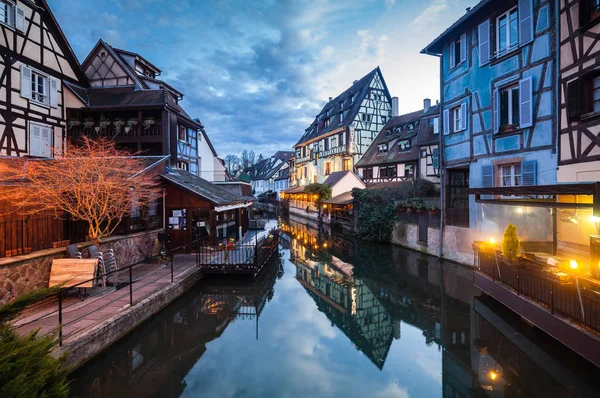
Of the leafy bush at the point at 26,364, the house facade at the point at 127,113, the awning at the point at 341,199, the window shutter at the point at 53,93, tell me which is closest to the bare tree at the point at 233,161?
the awning at the point at 341,199

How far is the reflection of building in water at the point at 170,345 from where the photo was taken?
5.70 metres

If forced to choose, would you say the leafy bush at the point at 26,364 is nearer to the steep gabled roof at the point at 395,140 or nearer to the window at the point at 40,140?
the window at the point at 40,140

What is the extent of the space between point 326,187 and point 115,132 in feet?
62.8

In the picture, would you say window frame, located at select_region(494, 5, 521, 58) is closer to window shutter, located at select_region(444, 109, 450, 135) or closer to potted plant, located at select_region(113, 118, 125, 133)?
window shutter, located at select_region(444, 109, 450, 135)

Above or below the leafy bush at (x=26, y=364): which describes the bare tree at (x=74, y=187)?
above

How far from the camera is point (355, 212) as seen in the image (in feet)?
80.8

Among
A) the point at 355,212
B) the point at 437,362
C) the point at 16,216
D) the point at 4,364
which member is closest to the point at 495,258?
the point at 437,362

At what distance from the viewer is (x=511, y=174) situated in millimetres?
12070

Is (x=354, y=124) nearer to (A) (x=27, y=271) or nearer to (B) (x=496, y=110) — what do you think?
(B) (x=496, y=110)

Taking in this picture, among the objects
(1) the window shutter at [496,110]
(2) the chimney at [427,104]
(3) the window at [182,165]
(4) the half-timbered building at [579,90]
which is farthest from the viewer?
(2) the chimney at [427,104]

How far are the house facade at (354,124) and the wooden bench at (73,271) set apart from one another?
97.4 ft

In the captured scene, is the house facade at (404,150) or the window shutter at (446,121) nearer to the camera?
the window shutter at (446,121)

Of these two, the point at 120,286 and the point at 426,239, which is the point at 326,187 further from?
the point at 120,286

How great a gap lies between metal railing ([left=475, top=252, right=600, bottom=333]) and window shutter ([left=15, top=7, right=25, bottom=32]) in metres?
22.0
